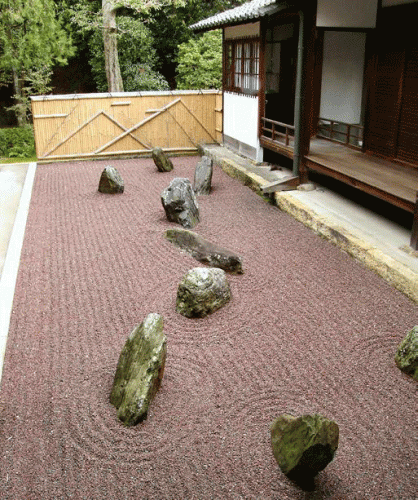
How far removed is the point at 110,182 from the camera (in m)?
11.3

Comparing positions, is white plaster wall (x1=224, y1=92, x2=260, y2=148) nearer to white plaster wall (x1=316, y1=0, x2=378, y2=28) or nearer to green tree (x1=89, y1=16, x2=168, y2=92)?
white plaster wall (x1=316, y1=0, x2=378, y2=28)

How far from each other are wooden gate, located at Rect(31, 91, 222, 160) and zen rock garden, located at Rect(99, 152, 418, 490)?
27.8ft

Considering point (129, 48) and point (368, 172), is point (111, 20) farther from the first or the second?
point (368, 172)

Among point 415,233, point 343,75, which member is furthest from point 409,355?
point 343,75

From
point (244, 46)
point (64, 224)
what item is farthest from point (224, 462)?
point (244, 46)

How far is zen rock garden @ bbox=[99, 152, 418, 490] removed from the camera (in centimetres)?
352

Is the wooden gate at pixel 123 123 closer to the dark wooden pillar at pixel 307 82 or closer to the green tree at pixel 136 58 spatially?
the green tree at pixel 136 58

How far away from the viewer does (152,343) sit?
178 inches

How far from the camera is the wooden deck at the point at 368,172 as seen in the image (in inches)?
294

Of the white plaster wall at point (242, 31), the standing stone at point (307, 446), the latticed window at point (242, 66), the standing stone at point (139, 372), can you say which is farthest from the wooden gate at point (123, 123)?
the standing stone at point (307, 446)

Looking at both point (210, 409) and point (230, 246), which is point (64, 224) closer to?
point (230, 246)

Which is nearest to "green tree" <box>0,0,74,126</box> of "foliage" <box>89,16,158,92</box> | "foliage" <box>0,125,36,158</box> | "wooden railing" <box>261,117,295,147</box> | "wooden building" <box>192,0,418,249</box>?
"foliage" <box>0,125,36,158</box>

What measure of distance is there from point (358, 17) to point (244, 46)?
3465 millimetres

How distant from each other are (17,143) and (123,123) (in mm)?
3898
